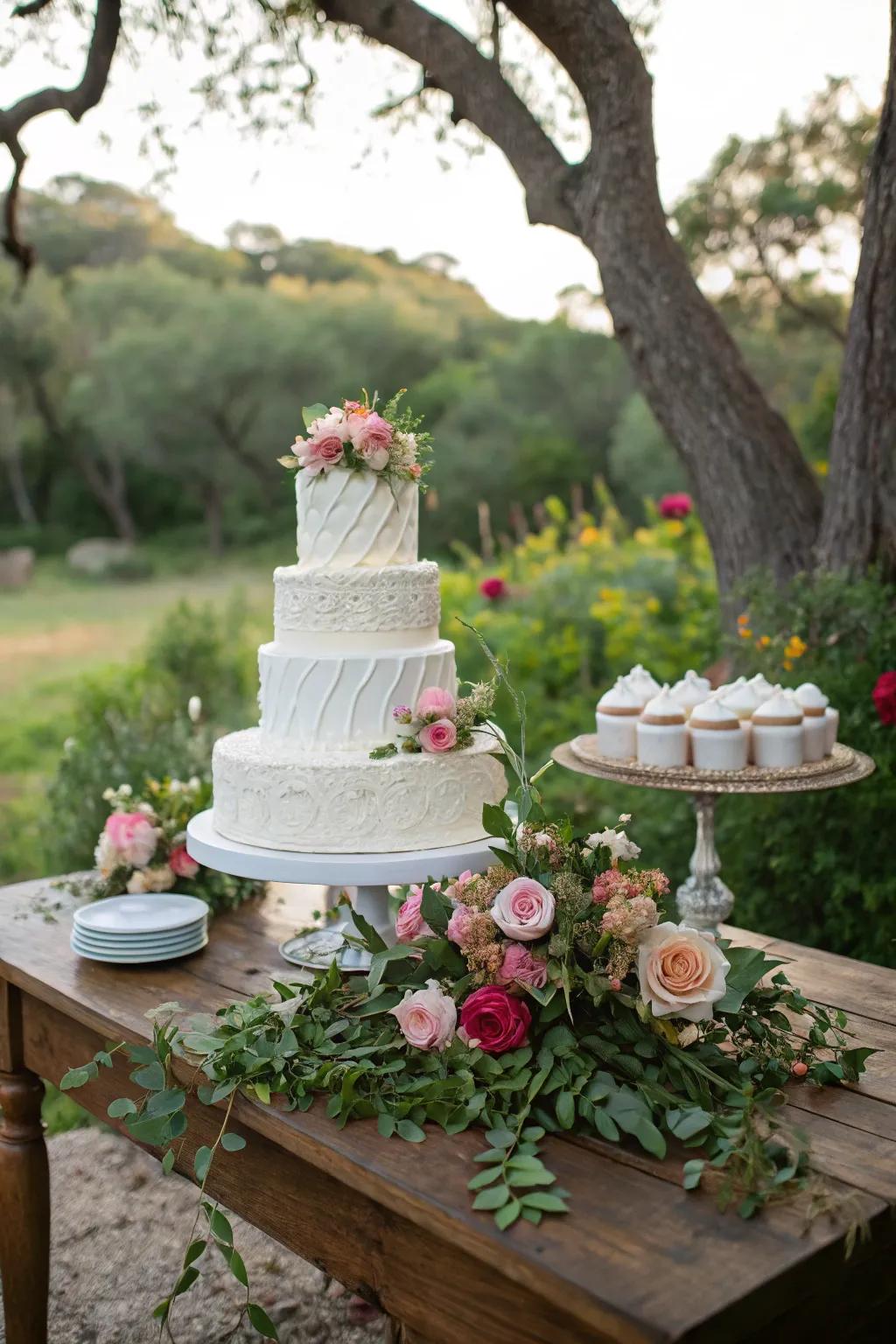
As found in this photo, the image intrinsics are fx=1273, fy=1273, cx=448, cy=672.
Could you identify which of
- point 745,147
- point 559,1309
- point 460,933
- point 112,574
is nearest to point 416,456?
point 460,933

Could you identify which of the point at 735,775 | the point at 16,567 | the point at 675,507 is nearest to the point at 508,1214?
the point at 735,775

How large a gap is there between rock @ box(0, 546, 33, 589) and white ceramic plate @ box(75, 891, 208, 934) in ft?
16.4

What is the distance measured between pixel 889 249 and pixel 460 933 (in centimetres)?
297

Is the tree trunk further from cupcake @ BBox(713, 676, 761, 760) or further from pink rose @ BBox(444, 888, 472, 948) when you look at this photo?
pink rose @ BBox(444, 888, 472, 948)

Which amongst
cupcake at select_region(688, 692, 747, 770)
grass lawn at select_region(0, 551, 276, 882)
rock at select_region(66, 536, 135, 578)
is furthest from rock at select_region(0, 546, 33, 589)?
cupcake at select_region(688, 692, 747, 770)

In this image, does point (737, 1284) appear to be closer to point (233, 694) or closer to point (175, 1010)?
point (175, 1010)

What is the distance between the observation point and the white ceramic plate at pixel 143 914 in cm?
269

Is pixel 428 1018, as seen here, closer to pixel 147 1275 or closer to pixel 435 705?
pixel 435 705

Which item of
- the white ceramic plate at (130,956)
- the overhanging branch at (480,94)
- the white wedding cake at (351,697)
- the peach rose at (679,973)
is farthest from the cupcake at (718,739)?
the overhanging branch at (480,94)

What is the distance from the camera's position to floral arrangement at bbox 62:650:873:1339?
181 centimetres

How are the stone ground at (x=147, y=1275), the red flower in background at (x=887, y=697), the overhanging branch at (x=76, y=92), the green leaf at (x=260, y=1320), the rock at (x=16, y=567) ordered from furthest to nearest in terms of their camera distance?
the rock at (x=16, y=567), the overhanging branch at (x=76, y=92), the red flower in background at (x=887, y=697), the stone ground at (x=147, y=1275), the green leaf at (x=260, y=1320)

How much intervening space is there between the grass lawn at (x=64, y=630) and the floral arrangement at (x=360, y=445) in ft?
15.9

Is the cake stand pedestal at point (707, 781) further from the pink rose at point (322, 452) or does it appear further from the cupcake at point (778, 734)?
the pink rose at point (322, 452)

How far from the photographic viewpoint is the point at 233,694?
22.5 ft
